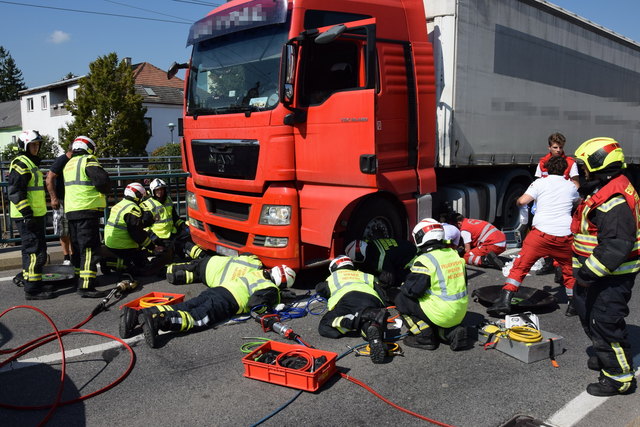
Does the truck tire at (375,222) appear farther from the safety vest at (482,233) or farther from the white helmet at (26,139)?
the white helmet at (26,139)

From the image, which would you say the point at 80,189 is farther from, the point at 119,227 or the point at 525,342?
the point at 525,342

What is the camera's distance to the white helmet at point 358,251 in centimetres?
609

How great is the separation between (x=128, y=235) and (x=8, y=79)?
316ft

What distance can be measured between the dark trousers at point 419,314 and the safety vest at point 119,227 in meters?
3.81

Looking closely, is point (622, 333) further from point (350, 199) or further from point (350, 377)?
point (350, 199)

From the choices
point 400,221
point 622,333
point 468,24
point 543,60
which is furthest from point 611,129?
point 622,333

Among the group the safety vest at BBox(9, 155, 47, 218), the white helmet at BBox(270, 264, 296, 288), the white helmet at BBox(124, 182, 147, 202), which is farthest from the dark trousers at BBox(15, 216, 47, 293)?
the white helmet at BBox(270, 264, 296, 288)

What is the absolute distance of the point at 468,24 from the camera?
7371 mm

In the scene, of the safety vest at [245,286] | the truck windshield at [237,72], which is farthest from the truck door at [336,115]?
the safety vest at [245,286]

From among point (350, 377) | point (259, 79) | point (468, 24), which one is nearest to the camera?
point (350, 377)

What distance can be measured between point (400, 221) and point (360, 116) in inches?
64.3

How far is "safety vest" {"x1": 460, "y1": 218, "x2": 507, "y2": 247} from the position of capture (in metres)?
7.46

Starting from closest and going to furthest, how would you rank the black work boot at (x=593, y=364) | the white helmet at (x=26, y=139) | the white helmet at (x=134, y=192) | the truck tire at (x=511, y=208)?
1. the black work boot at (x=593, y=364)
2. the white helmet at (x=26, y=139)
3. the white helmet at (x=134, y=192)
4. the truck tire at (x=511, y=208)

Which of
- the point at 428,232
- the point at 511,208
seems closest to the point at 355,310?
the point at 428,232
